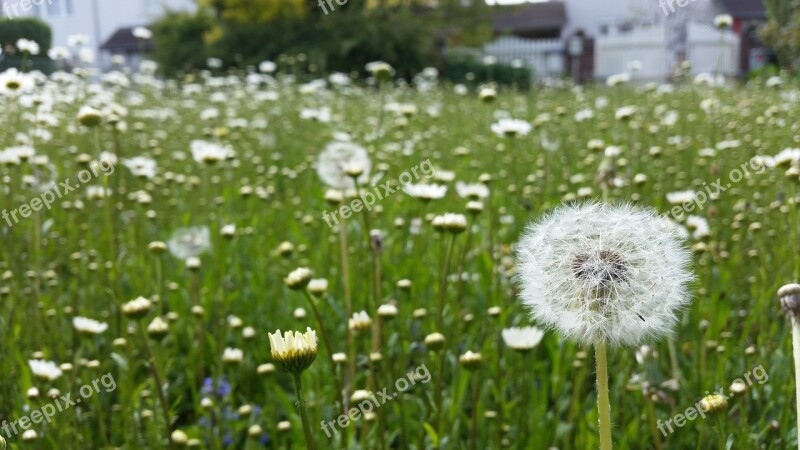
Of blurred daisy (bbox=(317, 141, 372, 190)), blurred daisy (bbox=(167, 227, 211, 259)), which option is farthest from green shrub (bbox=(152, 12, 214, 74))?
blurred daisy (bbox=(317, 141, 372, 190))

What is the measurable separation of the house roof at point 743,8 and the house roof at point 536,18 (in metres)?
6.20

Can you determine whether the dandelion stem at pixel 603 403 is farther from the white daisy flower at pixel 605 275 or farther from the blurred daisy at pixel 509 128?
the blurred daisy at pixel 509 128

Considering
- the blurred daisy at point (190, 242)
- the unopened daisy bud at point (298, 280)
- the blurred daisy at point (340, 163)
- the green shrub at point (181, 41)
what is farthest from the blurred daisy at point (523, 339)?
the green shrub at point (181, 41)

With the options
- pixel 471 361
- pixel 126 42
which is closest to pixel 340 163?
pixel 471 361

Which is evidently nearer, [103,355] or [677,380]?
[677,380]

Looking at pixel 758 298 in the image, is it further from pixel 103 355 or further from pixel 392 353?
pixel 103 355

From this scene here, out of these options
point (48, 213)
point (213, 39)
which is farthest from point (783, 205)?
point (213, 39)

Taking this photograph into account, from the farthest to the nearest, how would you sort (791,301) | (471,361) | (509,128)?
(509,128)
(471,361)
(791,301)

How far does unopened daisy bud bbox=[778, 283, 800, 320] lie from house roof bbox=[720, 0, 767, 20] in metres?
26.6

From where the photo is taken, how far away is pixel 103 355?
2.37 m

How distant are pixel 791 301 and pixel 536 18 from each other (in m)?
32.4

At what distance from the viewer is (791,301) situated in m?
0.82

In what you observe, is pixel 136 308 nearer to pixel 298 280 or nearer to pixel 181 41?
pixel 298 280

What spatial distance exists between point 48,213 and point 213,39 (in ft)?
52.3
